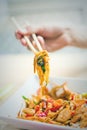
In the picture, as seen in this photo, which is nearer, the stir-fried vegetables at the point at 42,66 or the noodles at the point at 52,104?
the noodles at the point at 52,104

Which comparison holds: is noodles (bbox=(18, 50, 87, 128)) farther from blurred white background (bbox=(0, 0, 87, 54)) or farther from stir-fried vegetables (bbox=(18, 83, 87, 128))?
blurred white background (bbox=(0, 0, 87, 54))

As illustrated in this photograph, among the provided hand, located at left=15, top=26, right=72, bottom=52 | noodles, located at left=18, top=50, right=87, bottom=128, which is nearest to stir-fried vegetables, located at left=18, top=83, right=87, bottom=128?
noodles, located at left=18, top=50, right=87, bottom=128

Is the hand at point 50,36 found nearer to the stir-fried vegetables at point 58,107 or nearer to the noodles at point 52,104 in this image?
the noodles at point 52,104

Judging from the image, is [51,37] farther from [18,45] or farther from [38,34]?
[18,45]

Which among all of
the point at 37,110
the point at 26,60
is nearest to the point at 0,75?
the point at 26,60

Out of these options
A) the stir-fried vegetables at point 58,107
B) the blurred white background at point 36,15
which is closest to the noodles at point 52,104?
the stir-fried vegetables at point 58,107
